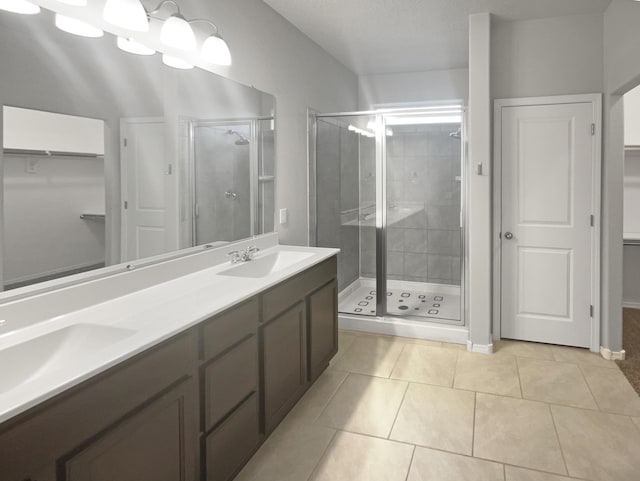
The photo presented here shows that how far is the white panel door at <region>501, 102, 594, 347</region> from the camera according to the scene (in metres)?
3.62

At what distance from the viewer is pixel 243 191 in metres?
3.10

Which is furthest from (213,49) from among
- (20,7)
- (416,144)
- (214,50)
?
(416,144)

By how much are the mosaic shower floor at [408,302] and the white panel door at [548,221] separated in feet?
1.79

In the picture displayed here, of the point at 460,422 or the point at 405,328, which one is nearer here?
the point at 460,422

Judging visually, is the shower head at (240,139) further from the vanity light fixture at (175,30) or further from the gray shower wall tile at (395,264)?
the gray shower wall tile at (395,264)

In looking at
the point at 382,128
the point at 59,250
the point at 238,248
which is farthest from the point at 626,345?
the point at 59,250

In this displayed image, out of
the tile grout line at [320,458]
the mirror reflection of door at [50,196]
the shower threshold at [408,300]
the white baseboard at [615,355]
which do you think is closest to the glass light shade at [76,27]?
the mirror reflection of door at [50,196]

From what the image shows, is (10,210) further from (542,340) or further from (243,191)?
(542,340)

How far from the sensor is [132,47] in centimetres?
213

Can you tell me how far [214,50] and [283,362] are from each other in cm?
171

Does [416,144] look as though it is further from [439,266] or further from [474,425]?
[474,425]

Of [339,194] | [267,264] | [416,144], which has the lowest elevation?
[267,264]

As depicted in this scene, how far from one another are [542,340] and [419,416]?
166cm

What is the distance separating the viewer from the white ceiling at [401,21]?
3314mm
